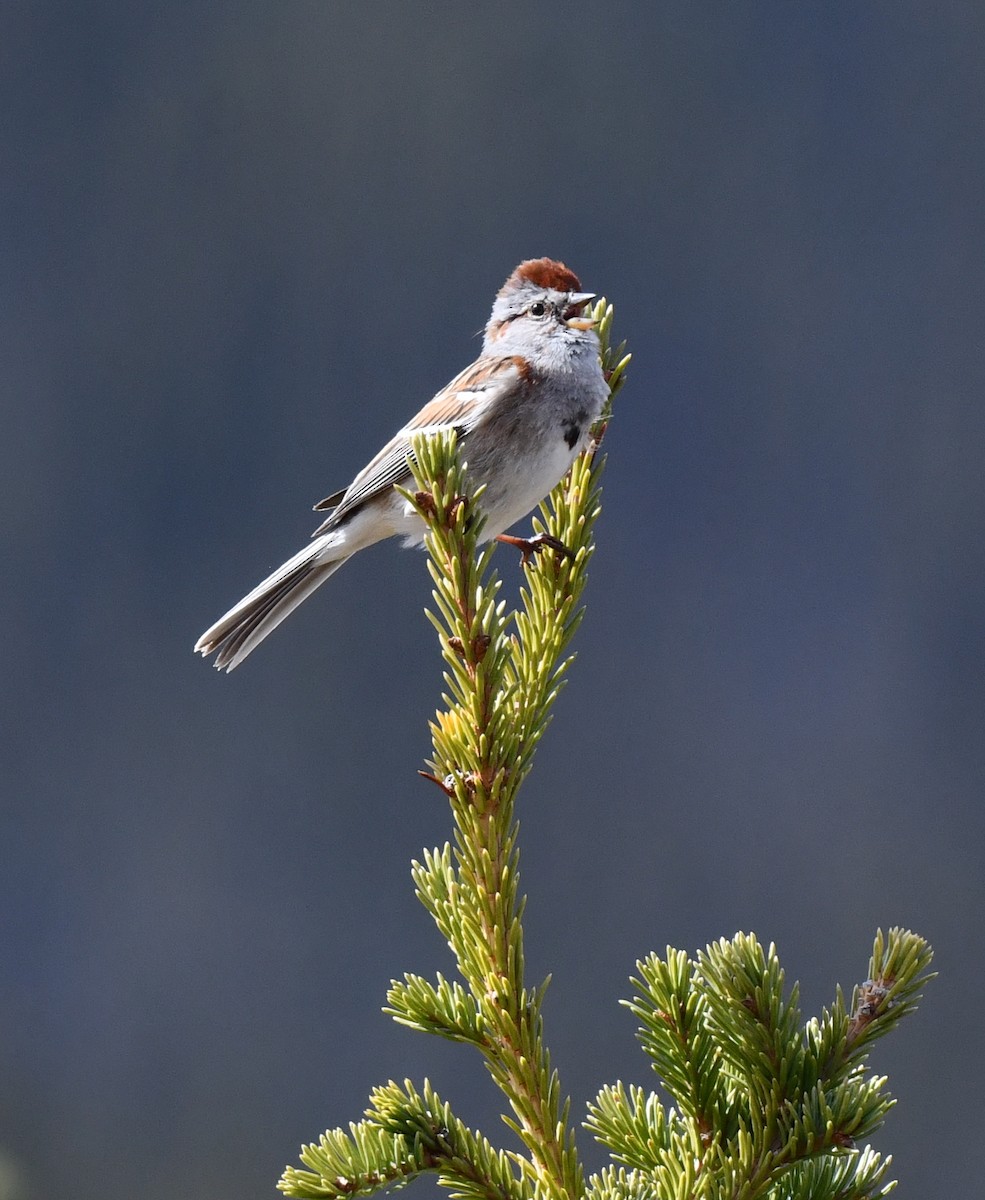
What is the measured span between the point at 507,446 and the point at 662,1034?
495 mm

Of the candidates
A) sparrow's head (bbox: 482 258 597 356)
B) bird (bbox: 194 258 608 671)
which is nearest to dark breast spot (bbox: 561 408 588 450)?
bird (bbox: 194 258 608 671)

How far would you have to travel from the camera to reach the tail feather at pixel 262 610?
2.96 ft

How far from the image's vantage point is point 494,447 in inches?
34.9

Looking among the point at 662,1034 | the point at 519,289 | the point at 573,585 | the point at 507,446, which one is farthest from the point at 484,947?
the point at 519,289

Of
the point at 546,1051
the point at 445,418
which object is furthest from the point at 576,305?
the point at 546,1051

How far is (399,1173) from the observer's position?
1.44 feet

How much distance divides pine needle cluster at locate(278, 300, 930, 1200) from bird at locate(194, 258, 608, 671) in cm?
28

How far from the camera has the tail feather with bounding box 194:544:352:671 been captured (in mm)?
901

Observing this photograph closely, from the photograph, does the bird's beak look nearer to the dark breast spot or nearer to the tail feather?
the dark breast spot

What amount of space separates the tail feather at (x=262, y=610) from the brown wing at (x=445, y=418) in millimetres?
36

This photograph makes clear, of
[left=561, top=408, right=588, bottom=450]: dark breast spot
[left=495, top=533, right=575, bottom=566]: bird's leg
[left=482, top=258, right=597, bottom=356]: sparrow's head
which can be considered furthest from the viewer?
[left=482, top=258, right=597, bottom=356]: sparrow's head

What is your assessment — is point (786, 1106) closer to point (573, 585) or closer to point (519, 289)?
point (573, 585)

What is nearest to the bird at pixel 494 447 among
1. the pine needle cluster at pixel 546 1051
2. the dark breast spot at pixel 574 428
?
the dark breast spot at pixel 574 428

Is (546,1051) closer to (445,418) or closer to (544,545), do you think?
(544,545)
